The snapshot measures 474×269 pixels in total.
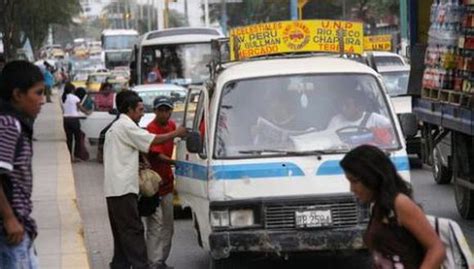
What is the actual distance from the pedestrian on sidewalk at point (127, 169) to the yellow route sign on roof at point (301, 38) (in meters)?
2.74

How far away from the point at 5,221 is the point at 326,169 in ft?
12.1

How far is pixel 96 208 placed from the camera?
14.4 m

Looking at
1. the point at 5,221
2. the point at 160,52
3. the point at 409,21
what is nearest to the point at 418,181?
the point at 409,21

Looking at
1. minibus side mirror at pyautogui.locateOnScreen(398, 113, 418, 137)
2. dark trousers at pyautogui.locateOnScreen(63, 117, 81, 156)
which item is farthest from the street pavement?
dark trousers at pyautogui.locateOnScreen(63, 117, 81, 156)

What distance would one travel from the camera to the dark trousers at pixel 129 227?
28.5 feet

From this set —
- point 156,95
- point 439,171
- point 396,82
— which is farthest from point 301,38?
point 156,95

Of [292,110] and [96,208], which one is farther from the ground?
[292,110]

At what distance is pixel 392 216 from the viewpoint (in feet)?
14.7

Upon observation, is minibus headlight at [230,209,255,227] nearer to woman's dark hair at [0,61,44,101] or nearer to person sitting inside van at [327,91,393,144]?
person sitting inside van at [327,91,393,144]

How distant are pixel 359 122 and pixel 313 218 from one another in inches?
41.3

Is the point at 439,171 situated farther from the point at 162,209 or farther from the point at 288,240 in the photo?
the point at 288,240

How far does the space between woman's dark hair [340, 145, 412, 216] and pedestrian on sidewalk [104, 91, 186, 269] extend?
4089 mm

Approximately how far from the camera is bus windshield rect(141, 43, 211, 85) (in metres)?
27.2

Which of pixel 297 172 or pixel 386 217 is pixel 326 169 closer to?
pixel 297 172
